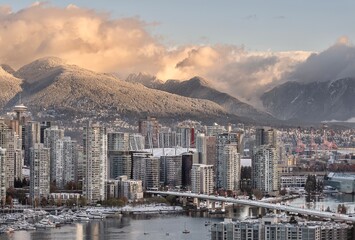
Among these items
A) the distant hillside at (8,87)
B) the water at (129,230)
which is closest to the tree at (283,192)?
the water at (129,230)

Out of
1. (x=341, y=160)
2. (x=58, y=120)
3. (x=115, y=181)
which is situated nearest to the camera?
(x=115, y=181)

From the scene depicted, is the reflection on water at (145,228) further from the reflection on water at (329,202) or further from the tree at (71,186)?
the tree at (71,186)

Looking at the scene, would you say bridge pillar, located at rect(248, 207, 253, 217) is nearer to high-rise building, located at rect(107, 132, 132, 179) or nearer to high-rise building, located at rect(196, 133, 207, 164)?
high-rise building, located at rect(107, 132, 132, 179)

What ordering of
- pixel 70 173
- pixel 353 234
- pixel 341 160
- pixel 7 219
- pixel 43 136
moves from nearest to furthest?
pixel 353 234 < pixel 7 219 < pixel 70 173 < pixel 43 136 < pixel 341 160

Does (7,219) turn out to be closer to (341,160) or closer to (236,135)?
(236,135)

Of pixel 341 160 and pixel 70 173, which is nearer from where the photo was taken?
pixel 70 173

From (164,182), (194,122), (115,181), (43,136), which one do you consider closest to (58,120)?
(194,122)

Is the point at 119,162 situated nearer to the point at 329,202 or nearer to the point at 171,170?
the point at 171,170
